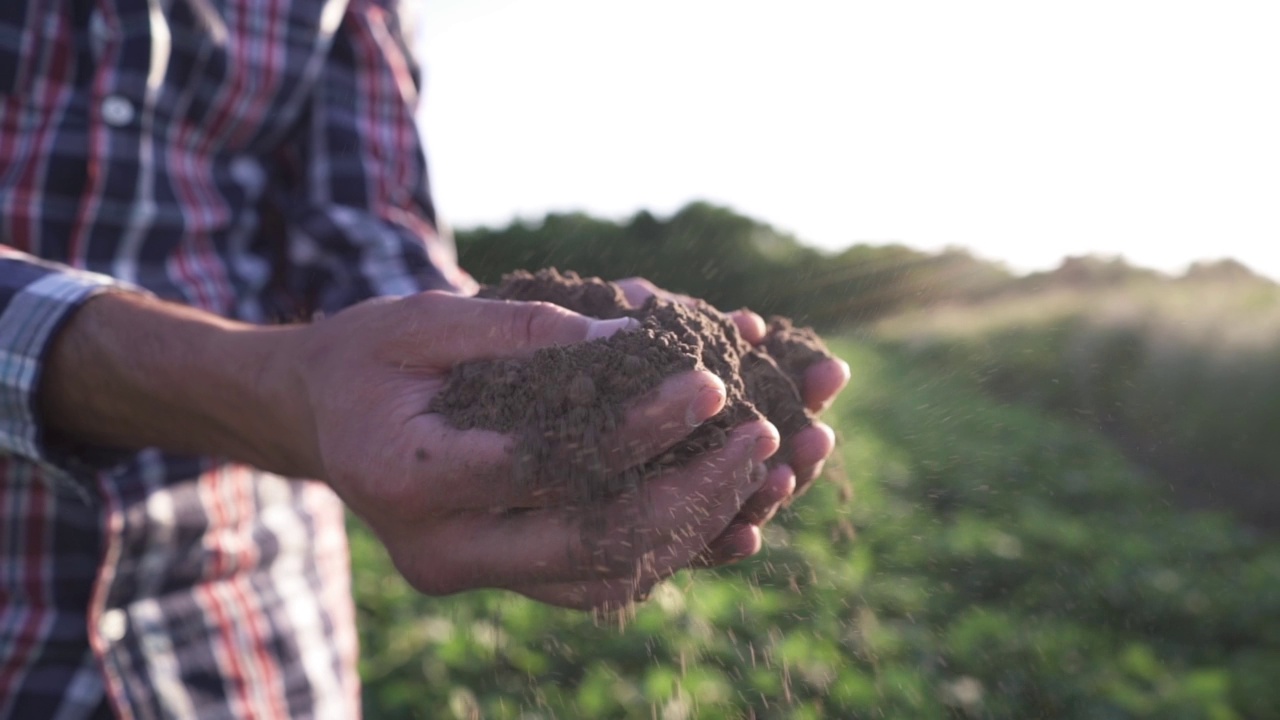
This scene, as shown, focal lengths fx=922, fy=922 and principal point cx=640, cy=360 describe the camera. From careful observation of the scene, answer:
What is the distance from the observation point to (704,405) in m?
1.09

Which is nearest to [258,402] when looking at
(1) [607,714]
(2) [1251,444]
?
(1) [607,714]

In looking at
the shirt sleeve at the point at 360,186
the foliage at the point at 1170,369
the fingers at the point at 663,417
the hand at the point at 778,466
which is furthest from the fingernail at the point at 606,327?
the foliage at the point at 1170,369

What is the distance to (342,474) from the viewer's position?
114cm

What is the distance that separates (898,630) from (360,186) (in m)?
2.94

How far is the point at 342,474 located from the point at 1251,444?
714cm

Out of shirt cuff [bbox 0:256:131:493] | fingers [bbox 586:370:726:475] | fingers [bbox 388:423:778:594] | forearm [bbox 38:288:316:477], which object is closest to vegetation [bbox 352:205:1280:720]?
fingers [bbox 388:423:778:594]

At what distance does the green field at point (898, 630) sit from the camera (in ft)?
10.5

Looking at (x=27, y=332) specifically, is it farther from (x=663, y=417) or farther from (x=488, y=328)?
(x=663, y=417)

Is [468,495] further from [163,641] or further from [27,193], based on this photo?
[27,193]

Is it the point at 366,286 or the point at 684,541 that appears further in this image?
the point at 366,286

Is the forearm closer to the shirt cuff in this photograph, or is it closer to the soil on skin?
the shirt cuff

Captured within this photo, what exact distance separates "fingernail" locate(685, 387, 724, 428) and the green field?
0.54 m

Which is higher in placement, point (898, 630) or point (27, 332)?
point (27, 332)

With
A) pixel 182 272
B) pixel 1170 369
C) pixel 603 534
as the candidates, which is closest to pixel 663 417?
pixel 603 534
